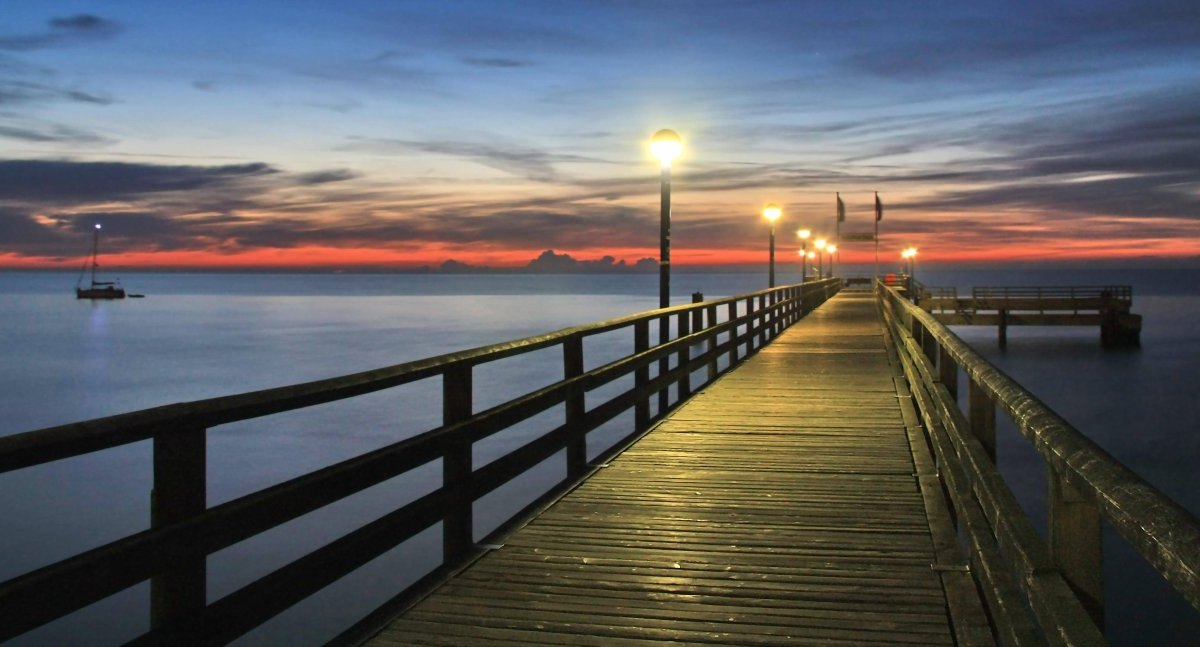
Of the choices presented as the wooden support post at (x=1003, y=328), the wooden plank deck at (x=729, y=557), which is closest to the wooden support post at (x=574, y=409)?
the wooden plank deck at (x=729, y=557)

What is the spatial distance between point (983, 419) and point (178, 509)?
3357 mm

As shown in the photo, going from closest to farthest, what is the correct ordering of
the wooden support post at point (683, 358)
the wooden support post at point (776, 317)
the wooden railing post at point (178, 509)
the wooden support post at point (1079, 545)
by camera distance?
the wooden support post at point (1079, 545) < the wooden railing post at point (178, 509) < the wooden support post at point (683, 358) < the wooden support post at point (776, 317)

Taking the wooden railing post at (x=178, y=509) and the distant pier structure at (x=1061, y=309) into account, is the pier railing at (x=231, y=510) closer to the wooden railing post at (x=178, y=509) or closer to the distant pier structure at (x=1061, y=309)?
the wooden railing post at (x=178, y=509)

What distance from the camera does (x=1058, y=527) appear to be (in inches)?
95.9

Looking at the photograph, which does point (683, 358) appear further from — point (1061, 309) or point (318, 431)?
point (1061, 309)

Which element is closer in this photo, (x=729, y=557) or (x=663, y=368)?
(x=729, y=557)

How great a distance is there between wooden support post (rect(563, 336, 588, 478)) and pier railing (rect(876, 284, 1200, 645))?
9.91ft

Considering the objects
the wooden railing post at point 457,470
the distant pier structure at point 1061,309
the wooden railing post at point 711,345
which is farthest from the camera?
the distant pier structure at point 1061,309

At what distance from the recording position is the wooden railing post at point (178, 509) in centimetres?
291

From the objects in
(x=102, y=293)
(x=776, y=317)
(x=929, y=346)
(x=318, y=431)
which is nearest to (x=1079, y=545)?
(x=929, y=346)

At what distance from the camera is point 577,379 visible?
272 inches

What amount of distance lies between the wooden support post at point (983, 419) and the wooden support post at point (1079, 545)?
1890 mm

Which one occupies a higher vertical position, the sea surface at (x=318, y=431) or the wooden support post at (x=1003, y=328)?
the wooden support post at (x=1003, y=328)

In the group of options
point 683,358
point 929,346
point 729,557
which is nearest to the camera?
point 729,557
